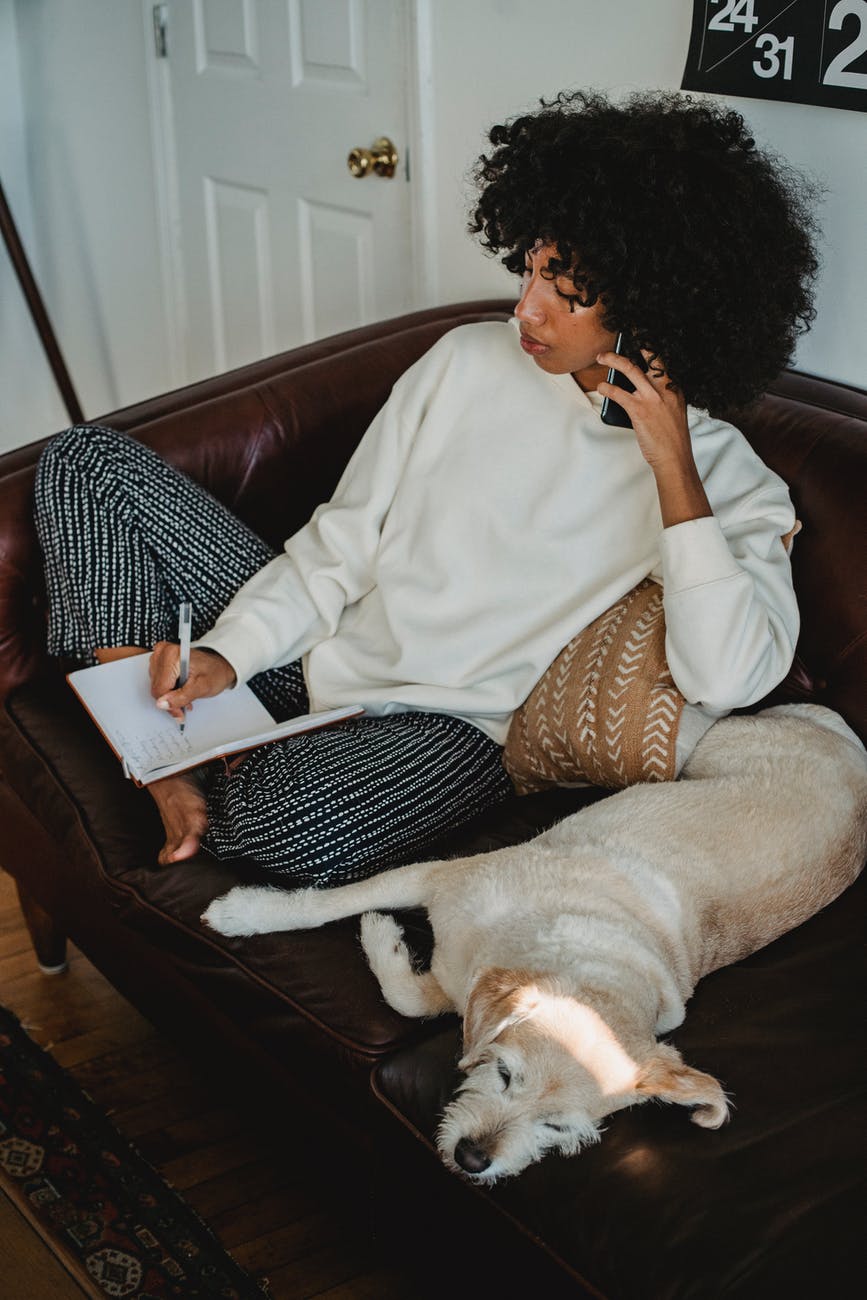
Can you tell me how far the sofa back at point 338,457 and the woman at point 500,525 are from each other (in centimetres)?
7

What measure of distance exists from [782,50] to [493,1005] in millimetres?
1405

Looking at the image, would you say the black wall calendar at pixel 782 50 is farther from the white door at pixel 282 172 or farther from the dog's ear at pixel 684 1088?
the dog's ear at pixel 684 1088

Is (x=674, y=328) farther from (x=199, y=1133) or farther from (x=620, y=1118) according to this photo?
(x=199, y=1133)

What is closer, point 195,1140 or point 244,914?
point 244,914

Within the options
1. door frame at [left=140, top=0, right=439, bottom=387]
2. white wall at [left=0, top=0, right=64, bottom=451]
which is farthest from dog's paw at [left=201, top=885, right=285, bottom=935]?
white wall at [left=0, top=0, right=64, bottom=451]

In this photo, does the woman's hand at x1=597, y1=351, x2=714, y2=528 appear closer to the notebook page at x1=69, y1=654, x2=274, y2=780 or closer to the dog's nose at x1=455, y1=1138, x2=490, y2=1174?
the notebook page at x1=69, y1=654, x2=274, y2=780

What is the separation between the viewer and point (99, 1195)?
162 cm

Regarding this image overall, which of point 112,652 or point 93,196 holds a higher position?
point 93,196

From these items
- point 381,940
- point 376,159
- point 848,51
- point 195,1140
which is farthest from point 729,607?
point 376,159

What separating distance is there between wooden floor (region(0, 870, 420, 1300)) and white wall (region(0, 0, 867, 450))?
53.8 inches

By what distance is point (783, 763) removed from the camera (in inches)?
59.5

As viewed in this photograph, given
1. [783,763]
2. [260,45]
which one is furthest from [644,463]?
[260,45]

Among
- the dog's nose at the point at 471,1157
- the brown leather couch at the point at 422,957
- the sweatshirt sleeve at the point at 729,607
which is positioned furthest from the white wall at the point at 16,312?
the dog's nose at the point at 471,1157

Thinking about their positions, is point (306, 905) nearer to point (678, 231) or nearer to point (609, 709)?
point (609, 709)
